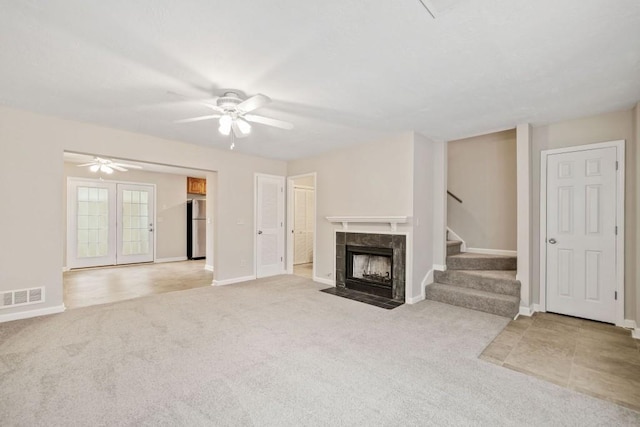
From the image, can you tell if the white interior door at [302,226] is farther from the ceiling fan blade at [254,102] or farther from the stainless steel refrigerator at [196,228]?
the ceiling fan blade at [254,102]

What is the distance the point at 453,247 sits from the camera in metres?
5.07

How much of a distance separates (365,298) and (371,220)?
3.81 feet

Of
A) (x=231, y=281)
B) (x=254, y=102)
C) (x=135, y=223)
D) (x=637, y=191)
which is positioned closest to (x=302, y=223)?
(x=231, y=281)

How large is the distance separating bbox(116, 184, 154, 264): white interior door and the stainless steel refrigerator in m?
0.96

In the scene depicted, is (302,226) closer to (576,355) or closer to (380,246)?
(380,246)

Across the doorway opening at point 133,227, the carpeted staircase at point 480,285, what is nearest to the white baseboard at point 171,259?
the doorway opening at point 133,227

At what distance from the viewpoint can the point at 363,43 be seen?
2.04 m

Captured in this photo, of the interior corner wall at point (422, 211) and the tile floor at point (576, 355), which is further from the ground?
the interior corner wall at point (422, 211)

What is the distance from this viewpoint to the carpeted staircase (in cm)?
364

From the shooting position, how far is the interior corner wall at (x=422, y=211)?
4.13 meters

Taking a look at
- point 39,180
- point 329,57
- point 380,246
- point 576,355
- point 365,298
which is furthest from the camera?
point 380,246

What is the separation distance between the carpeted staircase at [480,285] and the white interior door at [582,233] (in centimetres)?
52

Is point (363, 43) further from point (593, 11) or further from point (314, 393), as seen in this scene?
point (314, 393)

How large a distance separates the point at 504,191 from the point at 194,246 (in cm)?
764
